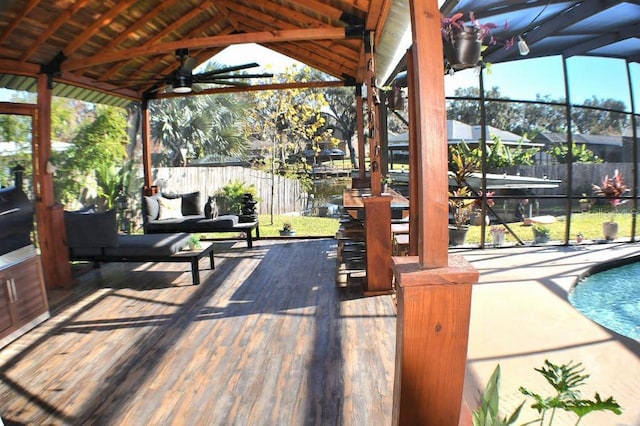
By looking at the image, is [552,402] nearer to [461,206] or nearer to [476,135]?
[461,206]

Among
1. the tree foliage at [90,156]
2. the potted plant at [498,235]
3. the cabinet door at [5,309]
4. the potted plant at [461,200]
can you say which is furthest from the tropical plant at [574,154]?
the tree foliage at [90,156]

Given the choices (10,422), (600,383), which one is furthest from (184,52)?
(600,383)

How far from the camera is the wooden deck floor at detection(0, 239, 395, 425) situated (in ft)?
8.26

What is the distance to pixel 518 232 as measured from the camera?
738 cm

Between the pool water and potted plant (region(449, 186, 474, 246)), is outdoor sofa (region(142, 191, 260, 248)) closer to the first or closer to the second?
potted plant (region(449, 186, 474, 246))

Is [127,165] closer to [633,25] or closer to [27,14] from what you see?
[27,14]

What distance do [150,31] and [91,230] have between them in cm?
277

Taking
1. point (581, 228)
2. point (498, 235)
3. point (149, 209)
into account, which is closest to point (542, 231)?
point (581, 228)

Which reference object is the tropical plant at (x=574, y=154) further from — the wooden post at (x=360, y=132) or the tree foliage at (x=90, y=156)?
the tree foliage at (x=90, y=156)

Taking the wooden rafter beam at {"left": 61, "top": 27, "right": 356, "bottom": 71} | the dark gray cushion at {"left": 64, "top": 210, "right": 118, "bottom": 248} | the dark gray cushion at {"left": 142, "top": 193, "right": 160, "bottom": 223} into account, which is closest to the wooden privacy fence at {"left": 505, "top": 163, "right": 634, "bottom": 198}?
the wooden rafter beam at {"left": 61, "top": 27, "right": 356, "bottom": 71}

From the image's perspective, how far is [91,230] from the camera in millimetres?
5309

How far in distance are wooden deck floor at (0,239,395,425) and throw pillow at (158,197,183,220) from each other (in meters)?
2.32

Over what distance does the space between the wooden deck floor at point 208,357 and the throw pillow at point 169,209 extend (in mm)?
2319

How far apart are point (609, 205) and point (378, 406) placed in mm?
6815
